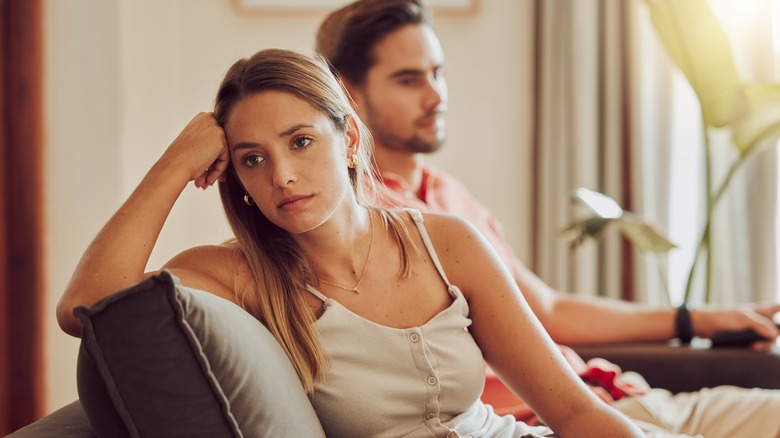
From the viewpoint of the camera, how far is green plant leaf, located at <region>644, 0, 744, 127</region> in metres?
2.20

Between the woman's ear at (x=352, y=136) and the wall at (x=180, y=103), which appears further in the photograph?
the wall at (x=180, y=103)

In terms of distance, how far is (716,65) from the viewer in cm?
220

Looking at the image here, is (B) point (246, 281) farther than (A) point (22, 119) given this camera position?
No

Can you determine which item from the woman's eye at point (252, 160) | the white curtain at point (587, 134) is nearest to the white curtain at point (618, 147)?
the white curtain at point (587, 134)

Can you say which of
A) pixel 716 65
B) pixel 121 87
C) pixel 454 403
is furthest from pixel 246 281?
pixel 121 87

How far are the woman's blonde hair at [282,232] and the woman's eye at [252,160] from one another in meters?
0.08

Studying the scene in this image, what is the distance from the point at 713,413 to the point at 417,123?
0.92m

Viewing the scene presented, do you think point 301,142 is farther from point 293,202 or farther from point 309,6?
point 309,6

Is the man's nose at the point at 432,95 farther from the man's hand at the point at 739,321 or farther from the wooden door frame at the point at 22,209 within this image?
the wooden door frame at the point at 22,209

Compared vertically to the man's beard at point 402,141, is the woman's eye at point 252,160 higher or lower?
lower

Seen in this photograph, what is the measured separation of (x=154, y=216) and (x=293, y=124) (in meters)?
0.24

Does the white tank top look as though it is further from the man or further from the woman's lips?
the man

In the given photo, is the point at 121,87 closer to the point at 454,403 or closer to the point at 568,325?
the point at 568,325

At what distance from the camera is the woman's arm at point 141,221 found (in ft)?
3.73
